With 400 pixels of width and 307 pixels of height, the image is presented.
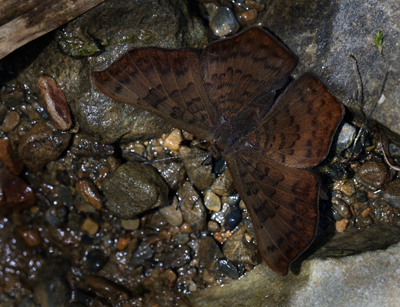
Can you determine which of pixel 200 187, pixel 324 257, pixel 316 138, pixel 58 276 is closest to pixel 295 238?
pixel 324 257

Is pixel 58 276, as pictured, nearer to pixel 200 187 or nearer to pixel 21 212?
pixel 21 212

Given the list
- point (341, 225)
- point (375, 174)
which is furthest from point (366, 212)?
point (375, 174)

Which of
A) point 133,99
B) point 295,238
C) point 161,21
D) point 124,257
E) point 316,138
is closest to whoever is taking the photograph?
point 295,238

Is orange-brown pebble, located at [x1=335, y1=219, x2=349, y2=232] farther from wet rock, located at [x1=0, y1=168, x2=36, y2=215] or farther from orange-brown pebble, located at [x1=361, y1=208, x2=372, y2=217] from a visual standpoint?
wet rock, located at [x1=0, y1=168, x2=36, y2=215]

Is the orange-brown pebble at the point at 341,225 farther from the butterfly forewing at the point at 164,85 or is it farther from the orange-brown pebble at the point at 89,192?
the orange-brown pebble at the point at 89,192

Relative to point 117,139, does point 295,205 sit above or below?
below

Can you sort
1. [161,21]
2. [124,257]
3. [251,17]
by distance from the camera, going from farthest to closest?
[124,257], [251,17], [161,21]

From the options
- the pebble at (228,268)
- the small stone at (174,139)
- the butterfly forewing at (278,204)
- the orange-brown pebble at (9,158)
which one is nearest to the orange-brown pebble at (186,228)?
the pebble at (228,268)
